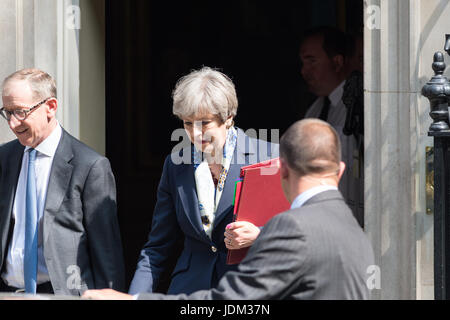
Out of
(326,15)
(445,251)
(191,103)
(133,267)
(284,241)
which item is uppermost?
(326,15)

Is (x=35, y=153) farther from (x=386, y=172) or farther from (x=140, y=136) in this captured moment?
(x=140, y=136)

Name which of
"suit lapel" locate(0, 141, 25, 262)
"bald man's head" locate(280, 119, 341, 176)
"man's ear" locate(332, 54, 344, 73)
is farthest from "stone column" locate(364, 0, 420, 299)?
"suit lapel" locate(0, 141, 25, 262)

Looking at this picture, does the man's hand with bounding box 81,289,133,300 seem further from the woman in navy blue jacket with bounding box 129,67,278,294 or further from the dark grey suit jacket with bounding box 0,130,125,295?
the dark grey suit jacket with bounding box 0,130,125,295

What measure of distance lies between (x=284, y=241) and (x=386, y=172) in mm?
2059

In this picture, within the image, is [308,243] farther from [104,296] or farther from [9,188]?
[9,188]

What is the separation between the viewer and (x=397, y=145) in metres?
4.30

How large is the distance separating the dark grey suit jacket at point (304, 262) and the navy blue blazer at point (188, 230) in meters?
0.96

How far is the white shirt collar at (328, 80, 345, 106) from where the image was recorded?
4875 millimetres

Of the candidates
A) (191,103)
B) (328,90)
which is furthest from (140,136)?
(191,103)

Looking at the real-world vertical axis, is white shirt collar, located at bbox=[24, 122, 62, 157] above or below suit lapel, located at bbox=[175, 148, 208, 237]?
above

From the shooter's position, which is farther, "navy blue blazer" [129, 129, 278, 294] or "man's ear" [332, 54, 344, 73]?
"man's ear" [332, 54, 344, 73]

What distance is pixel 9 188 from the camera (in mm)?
3729

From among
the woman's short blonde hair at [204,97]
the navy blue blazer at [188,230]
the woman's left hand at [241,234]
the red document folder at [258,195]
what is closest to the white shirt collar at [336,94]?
the navy blue blazer at [188,230]
